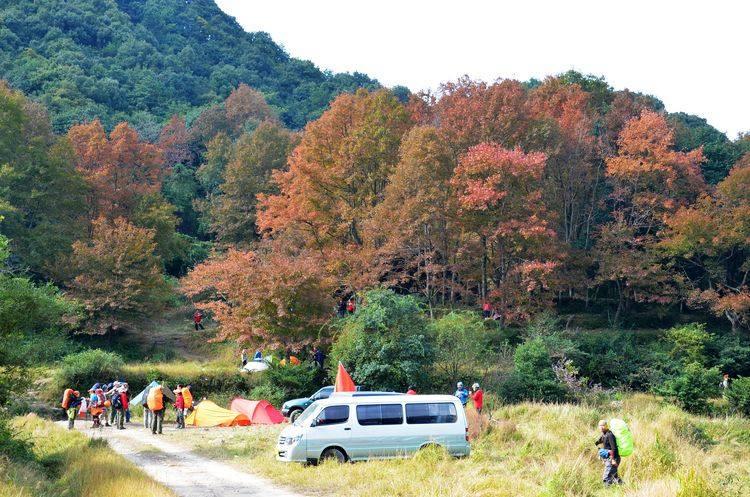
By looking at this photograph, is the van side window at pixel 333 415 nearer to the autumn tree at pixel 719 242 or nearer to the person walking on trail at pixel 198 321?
the person walking on trail at pixel 198 321

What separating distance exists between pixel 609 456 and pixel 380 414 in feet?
17.8

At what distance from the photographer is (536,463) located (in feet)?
51.4

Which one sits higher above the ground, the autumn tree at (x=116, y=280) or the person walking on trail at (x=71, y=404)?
the autumn tree at (x=116, y=280)

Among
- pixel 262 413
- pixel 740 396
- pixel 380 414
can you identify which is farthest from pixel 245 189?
pixel 380 414

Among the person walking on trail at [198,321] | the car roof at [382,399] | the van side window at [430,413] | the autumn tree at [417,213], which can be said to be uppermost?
the autumn tree at [417,213]

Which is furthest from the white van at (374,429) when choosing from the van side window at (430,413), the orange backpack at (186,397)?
the orange backpack at (186,397)

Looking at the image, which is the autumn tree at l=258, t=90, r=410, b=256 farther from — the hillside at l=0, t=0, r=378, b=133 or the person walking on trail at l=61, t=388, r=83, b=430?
the hillside at l=0, t=0, r=378, b=133

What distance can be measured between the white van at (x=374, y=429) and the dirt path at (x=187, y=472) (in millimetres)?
1527

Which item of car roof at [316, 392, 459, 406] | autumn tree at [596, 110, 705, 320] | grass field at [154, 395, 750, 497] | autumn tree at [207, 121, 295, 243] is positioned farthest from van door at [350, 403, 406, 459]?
autumn tree at [207, 121, 295, 243]

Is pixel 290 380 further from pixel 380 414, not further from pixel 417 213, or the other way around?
pixel 380 414

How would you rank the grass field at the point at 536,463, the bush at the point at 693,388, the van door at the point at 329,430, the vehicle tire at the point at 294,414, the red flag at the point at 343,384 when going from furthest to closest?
the bush at the point at 693,388, the vehicle tire at the point at 294,414, the red flag at the point at 343,384, the van door at the point at 329,430, the grass field at the point at 536,463

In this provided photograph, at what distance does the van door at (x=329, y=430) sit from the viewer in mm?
16344

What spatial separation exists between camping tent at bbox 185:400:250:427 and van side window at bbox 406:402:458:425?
10108mm

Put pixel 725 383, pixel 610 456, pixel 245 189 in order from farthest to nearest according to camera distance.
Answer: pixel 245 189 < pixel 725 383 < pixel 610 456
